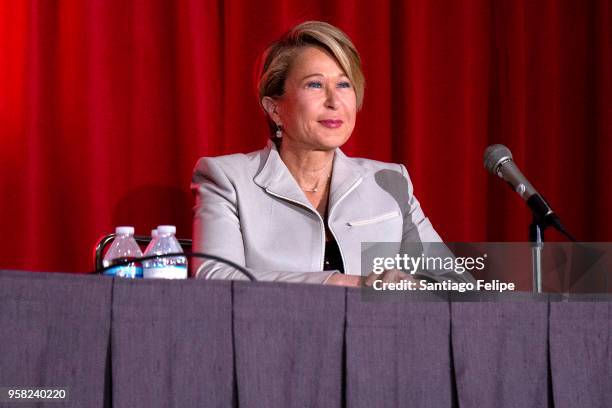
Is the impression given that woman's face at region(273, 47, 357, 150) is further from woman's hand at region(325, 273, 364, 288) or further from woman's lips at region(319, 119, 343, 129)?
woman's hand at region(325, 273, 364, 288)

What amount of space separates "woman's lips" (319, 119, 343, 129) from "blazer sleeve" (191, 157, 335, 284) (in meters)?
0.30

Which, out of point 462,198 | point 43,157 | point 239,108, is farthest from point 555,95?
point 43,157

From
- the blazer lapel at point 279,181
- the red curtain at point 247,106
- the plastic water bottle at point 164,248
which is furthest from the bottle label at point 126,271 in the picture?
the red curtain at point 247,106

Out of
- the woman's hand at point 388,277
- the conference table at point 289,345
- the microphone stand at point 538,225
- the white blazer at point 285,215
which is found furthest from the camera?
the white blazer at point 285,215

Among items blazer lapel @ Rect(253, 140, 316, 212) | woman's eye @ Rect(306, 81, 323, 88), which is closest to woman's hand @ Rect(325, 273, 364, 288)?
blazer lapel @ Rect(253, 140, 316, 212)

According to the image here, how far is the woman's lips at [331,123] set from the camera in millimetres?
2320

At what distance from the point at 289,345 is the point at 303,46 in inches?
49.3

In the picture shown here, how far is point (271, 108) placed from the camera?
2.46 meters

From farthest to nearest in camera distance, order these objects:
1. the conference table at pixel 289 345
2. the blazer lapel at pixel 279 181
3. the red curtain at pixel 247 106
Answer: the red curtain at pixel 247 106, the blazer lapel at pixel 279 181, the conference table at pixel 289 345

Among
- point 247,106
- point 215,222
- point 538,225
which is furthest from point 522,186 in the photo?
point 247,106

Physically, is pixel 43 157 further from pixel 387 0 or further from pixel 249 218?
pixel 387 0

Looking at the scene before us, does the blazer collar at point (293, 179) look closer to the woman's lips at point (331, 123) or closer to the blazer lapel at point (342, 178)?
the blazer lapel at point (342, 178)

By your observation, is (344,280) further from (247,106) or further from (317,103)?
(247,106)

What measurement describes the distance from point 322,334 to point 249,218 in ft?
2.91
